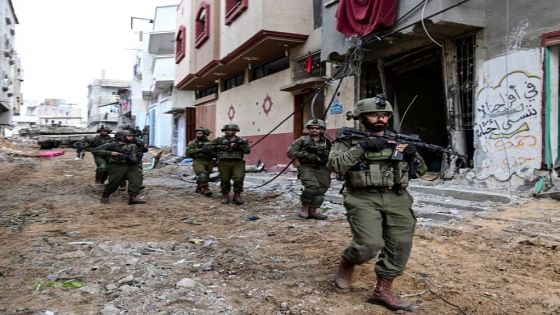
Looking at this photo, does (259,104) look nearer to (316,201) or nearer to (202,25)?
(202,25)

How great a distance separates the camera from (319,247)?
16.7ft

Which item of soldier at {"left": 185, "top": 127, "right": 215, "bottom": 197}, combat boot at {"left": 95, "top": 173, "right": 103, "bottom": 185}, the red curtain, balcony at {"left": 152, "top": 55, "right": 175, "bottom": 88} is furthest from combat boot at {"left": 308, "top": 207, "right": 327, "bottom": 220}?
balcony at {"left": 152, "top": 55, "right": 175, "bottom": 88}

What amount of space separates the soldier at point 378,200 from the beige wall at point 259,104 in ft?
30.9

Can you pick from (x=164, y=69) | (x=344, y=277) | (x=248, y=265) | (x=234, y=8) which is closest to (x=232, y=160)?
(x=248, y=265)

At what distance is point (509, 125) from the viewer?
7.07 m

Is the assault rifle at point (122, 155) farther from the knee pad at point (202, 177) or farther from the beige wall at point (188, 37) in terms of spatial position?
the beige wall at point (188, 37)

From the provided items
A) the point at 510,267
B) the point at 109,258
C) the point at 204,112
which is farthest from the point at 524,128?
the point at 204,112

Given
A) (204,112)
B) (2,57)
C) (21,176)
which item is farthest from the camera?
(2,57)

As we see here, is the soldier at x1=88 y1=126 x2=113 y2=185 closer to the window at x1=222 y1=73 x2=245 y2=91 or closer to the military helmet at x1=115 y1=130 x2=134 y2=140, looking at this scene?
the military helmet at x1=115 y1=130 x2=134 y2=140

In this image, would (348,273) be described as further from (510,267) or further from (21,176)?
(21,176)

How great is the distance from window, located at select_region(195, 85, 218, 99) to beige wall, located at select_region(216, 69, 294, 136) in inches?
63.8

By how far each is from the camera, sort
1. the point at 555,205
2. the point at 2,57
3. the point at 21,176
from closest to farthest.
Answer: the point at 555,205 → the point at 21,176 → the point at 2,57

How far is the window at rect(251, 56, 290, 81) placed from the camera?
13.8 m

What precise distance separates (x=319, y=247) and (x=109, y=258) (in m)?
2.14
